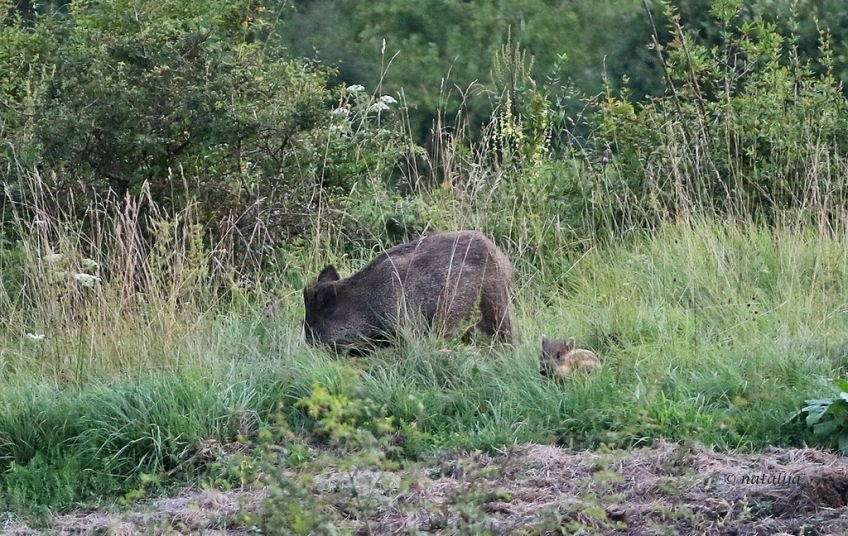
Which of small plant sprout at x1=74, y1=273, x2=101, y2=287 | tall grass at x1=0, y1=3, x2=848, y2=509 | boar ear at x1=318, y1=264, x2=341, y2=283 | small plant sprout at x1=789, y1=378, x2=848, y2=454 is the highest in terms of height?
small plant sprout at x1=789, y1=378, x2=848, y2=454

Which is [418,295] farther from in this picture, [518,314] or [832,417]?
[832,417]

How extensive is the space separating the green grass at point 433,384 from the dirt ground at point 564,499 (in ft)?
0.76

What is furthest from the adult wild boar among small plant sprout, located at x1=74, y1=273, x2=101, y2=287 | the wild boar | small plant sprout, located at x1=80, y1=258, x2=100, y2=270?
small plant sprout, located at x1=80, y1=258, x2=100, y2=270

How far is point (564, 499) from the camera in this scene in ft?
15.7

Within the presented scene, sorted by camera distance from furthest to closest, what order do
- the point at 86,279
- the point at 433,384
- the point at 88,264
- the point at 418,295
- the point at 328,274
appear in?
the point at 88,264 < the point at 328,274 < the point at 86,279 < the point at 418,295 < the point at 433,384

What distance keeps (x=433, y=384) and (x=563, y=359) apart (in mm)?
673

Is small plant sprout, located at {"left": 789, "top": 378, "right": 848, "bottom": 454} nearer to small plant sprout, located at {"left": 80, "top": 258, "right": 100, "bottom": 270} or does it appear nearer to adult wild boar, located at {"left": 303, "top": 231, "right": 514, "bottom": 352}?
adult wild boar, located at {"left": 303, "top": 231, "right": 514, "bottom": 352}

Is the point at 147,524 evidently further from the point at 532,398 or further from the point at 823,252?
the point at 823,252

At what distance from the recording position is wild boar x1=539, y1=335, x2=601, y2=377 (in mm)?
6270

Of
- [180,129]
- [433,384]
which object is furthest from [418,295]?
[180,129]

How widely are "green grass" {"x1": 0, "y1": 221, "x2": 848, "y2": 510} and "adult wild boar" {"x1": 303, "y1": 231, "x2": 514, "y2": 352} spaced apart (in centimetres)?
18

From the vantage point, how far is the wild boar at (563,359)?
20.6 ft

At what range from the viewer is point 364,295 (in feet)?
23.0

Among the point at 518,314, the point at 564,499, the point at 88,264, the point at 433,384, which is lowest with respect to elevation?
the point at 518,314
